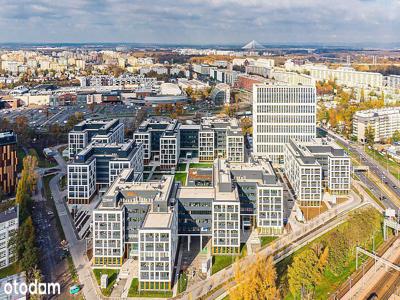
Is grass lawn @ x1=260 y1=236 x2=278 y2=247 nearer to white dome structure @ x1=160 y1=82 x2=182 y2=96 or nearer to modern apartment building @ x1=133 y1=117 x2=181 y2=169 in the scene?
modern apartment building @ x1=133 y1=117 x2=181 y2=169

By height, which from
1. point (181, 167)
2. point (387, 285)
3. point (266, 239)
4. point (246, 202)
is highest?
point (246, 202)

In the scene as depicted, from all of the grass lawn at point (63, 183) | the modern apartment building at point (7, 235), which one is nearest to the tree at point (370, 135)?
the grass lawn at point (63, 183)

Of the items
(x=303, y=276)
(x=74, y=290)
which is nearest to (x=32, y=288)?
(x=74, y=290)

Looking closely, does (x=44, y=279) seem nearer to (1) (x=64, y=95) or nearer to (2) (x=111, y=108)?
(2) (x=111, y=108)

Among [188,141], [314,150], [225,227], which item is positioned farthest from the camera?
[188,141]

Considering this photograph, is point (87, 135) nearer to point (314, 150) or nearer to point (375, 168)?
point (314, 150)
